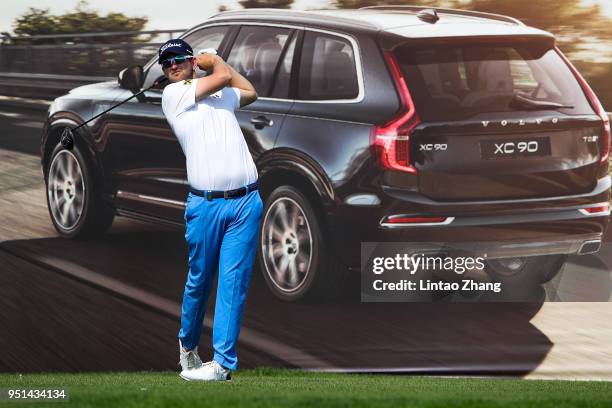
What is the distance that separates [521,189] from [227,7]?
8.07 feet

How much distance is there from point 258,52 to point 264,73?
0.20 metres

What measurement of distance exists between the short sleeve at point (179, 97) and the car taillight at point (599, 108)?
2.55 m

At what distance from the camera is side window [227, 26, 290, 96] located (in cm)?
844

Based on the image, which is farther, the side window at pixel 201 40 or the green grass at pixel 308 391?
the side window at pixel 201 40

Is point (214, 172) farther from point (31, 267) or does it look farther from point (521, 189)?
point (31, 267)

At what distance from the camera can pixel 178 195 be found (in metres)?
8.86

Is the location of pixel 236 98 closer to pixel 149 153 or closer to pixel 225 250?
pixel 225 250

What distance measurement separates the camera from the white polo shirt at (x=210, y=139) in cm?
680

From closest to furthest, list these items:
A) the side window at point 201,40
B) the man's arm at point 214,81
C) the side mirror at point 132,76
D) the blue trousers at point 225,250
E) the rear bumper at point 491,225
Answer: the man's arm at point 214,81
the blue trousers at point 225,250
the rear bumper at point 491,225
the side mirror at point 132,76
the side window at point 201,40

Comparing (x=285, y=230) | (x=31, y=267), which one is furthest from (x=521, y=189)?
(x=31, y=267)

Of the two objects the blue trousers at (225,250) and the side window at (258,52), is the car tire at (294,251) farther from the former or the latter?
the blue trousers at (225,250)

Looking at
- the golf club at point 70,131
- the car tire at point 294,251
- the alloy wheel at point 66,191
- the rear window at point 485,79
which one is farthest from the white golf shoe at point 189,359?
the alloy wheel at point 66,191

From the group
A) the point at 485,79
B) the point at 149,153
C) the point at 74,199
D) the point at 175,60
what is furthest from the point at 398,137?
the point at 74,199

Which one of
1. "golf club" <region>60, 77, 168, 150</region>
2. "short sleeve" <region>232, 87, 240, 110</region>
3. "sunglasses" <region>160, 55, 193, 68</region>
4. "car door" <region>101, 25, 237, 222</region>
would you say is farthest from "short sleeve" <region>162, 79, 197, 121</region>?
"car door" <region>101, 25, 237, 222</region>
